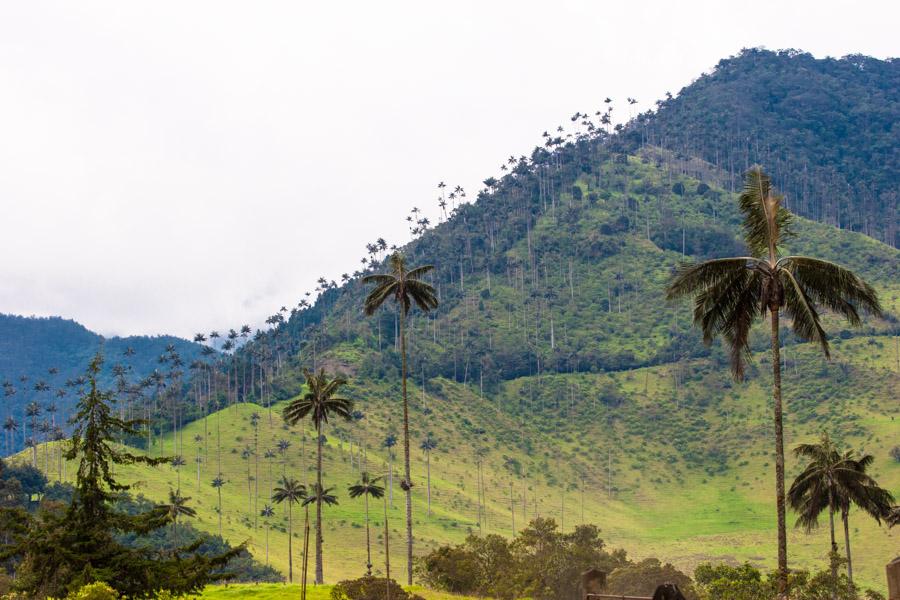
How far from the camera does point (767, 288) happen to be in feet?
A: 94.2

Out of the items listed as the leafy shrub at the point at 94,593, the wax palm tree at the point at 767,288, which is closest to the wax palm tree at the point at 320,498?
the leafy shrub at the point at 94,593

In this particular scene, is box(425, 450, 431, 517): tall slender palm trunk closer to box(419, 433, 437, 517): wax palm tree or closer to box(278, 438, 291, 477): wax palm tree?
box(419, 433, 437, 517): wax palm tree

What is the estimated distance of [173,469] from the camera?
16012 centimetres

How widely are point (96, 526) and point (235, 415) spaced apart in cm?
15659

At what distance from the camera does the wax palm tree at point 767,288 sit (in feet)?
92.3

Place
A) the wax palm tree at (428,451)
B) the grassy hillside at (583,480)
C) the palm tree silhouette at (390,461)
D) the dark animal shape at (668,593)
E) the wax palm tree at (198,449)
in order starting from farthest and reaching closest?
the wax palm tree at (428,451) → the palm tree silhouette at (390,461) → the wax palm tree at (198,449) → the grassy hillside at (583,480) → the dark animal shape at (668,593)

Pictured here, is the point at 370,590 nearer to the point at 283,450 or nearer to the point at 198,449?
the point at 283,450

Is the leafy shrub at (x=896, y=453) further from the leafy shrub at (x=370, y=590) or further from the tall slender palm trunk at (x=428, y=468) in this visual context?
the leafy shrub at (x=370, y=590)

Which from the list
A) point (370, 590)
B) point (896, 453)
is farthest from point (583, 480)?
point (370, 590)

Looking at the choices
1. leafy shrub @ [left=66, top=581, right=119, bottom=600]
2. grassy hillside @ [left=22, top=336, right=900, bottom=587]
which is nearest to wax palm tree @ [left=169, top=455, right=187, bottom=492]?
grassy hillside @ [left=22, top=336, right=900, bottom=587]

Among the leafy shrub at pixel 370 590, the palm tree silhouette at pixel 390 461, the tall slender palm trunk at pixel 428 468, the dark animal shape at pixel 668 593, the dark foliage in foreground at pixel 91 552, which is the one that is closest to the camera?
the dark animal shape at pixel 668 593

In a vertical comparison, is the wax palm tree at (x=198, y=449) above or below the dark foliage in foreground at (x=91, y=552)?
above

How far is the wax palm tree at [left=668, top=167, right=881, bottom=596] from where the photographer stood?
2812cm

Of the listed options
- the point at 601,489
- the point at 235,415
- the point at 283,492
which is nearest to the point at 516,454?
the point at 601,489
